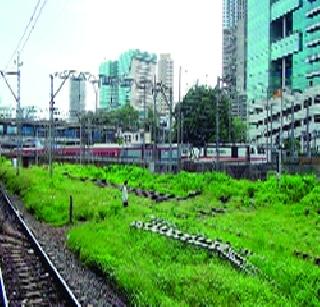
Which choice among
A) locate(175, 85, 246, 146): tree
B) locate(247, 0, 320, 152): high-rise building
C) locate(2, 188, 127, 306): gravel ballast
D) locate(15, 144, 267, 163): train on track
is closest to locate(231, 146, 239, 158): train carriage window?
locate(15, 144, 267, 163): train on track

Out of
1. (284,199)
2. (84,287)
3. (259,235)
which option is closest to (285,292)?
(84,287)

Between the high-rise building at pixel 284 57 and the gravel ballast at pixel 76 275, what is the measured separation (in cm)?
6273

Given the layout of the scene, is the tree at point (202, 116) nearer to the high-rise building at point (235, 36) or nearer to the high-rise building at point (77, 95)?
the high-rise building at point (235, 36)

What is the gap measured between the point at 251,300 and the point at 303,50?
8781cm

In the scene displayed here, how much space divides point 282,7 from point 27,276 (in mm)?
89465

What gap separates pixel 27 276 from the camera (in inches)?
469

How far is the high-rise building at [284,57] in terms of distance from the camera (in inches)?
3287

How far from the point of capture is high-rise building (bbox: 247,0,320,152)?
83.5m

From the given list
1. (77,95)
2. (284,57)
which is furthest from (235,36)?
(77,95)

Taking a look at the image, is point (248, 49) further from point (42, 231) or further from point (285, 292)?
point (285, 292)

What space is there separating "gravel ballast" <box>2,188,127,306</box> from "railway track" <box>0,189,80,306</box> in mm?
241

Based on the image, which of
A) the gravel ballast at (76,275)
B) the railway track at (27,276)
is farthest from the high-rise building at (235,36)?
the railway track at (27,276)

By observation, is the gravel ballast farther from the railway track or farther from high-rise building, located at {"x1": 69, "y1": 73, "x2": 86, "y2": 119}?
high-rise building, located at {"x1": 69, "y1": 73, "x2": 86, "y2": 119}

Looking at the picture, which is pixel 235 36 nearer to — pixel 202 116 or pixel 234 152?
pixel 202 116
